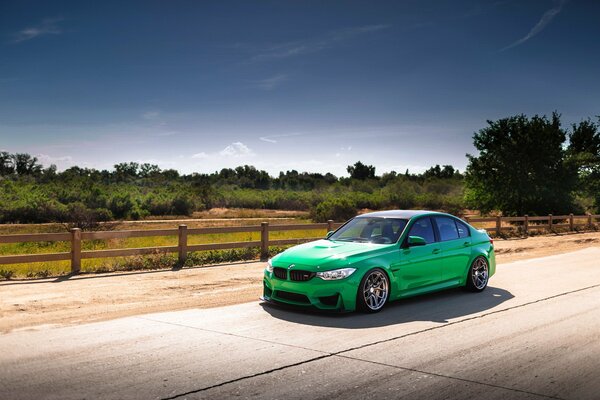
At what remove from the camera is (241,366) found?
20.6 ft

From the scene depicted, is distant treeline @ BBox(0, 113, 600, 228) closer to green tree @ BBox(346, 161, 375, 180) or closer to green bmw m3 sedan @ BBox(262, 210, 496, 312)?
green bmw m3 sedan @ BBox(262, 210, 496, 312)

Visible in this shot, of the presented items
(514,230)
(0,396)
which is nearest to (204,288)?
(0,396)

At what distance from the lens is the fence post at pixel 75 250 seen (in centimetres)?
1370

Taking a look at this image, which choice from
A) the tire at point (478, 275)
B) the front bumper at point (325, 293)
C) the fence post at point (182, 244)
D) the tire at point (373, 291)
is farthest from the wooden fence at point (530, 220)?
the front bumper at point (325, 293)

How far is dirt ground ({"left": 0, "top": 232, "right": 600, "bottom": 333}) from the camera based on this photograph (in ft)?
30.1

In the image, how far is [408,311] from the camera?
9352mm

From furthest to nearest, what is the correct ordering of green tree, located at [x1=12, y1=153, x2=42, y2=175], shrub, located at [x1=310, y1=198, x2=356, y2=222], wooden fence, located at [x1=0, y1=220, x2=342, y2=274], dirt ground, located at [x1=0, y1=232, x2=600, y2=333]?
green tree, located at [x1=12, y1=153, x2=42, y2=175], shrub, located at [x1=310, y1=198, x2=356, y2=222], wooden fence, located at [x1=0, y1=220, x2=342, y2=274], dirt ground, located at [x1=0, y1=232, x2=600, y2=333]

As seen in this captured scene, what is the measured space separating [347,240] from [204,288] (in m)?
3.53

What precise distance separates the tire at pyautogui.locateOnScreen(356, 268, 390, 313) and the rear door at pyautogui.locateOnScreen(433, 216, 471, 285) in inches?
65.2

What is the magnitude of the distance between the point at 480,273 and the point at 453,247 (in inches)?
42.7

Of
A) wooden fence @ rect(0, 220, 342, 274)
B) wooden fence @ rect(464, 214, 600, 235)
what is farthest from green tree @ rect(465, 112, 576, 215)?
wooden fence @ rect(0, 220, 342, 274)

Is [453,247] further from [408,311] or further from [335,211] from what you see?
[335,211]

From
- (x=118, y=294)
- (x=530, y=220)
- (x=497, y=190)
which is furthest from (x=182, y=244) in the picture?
(x=497, y=190)

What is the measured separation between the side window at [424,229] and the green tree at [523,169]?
3822 centimetres
